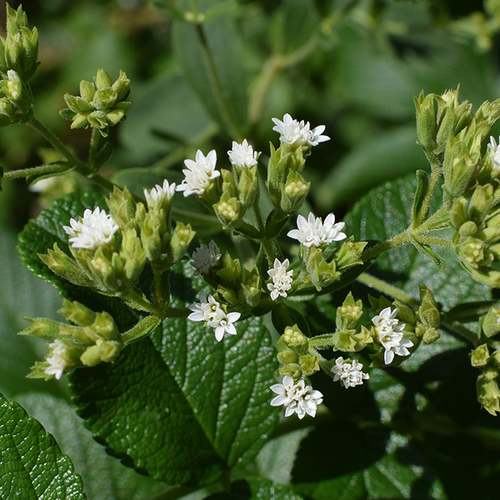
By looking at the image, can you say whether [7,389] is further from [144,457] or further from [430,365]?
[430,365]

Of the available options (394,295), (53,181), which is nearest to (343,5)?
(53,181)

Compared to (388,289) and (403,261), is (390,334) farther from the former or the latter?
(403,261)

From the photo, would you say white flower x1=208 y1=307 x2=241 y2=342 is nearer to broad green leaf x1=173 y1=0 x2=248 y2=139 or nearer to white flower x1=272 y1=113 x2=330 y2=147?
white flower x1=272 y1=113 x2=330 y2=147

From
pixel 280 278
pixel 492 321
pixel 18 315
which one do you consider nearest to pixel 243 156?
pixel 280 278

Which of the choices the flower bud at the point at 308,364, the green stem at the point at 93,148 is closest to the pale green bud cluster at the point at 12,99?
the green stem at the point at 93,148

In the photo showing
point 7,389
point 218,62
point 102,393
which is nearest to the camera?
point 102,393

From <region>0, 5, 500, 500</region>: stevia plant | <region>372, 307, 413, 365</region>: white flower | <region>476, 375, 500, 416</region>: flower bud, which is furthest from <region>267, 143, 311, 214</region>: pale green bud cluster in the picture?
<region>476, 375, 500, 416</region>: flower bud

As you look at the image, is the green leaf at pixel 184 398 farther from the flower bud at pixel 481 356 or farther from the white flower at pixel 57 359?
the flower bud at pixel 481 356
